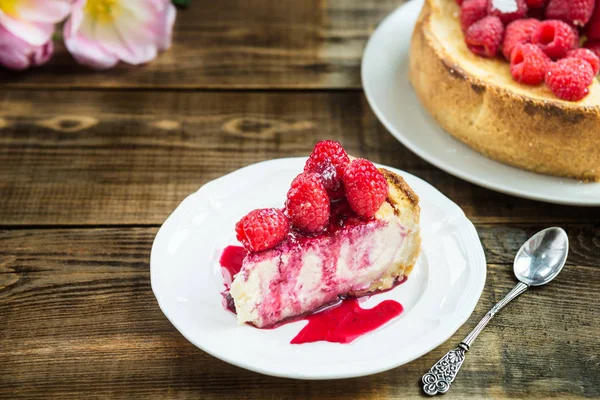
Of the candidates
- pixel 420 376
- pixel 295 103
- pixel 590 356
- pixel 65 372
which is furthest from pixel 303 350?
pixel 295 103

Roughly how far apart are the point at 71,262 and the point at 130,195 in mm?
324

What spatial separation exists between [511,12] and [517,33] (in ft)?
0.32

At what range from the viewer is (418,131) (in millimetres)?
2291

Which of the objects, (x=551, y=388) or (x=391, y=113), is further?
(x=391, y=113)

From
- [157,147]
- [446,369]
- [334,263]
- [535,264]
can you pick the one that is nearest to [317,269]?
[334,263]

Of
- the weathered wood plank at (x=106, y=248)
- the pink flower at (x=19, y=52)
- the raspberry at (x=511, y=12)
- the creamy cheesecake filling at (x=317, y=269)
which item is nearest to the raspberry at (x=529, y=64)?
the raspberry at (x=511, y=12)

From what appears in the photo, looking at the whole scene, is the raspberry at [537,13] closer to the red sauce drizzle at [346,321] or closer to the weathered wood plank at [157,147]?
the weathered wood plank at [157,147]

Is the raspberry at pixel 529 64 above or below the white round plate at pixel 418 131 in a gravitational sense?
above

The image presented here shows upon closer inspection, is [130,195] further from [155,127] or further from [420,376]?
[420,376]

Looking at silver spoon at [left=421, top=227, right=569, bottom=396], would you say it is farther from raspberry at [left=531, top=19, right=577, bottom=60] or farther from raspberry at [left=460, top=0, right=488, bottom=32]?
raspberry at [left=460, top=0, right=488, bottom=32]

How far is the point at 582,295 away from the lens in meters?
1.84

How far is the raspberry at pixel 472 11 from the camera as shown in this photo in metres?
2.27

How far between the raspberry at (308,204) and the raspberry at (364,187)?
0.06m

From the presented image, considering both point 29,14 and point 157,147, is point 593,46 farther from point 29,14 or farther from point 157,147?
point 29,14
